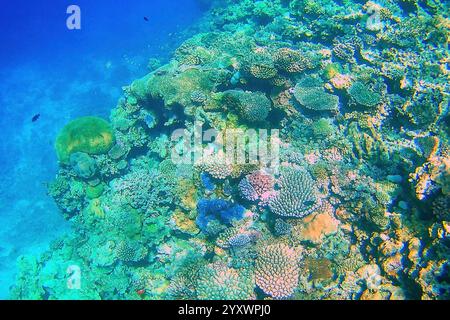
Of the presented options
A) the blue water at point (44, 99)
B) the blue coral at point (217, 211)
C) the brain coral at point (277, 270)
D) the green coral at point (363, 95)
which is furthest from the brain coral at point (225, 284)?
the blue water at point (44, 99)

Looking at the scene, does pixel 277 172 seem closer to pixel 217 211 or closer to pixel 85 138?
pixel 217 211

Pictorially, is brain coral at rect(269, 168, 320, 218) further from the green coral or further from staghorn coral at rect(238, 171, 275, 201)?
the green coral

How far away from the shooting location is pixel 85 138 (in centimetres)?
900

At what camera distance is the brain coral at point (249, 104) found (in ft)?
21.1

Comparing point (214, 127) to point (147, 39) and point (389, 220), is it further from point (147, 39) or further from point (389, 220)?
point (147, 39)

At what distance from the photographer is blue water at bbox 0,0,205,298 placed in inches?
546

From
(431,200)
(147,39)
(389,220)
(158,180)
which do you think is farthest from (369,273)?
(147,39)

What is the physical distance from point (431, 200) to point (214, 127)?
4.52 metres

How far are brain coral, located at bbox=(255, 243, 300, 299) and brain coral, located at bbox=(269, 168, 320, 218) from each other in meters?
0.68

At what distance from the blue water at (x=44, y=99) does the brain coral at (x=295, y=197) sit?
37.7 ft

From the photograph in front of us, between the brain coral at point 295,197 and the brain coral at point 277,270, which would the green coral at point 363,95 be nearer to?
the brain coral at point 295,197

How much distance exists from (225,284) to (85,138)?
668cm

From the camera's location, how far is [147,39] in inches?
1200

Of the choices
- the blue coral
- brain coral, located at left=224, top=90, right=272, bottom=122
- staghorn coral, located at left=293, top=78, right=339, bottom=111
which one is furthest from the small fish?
staghorn coral, located at left=293, top=78, right=339, bottom=111
